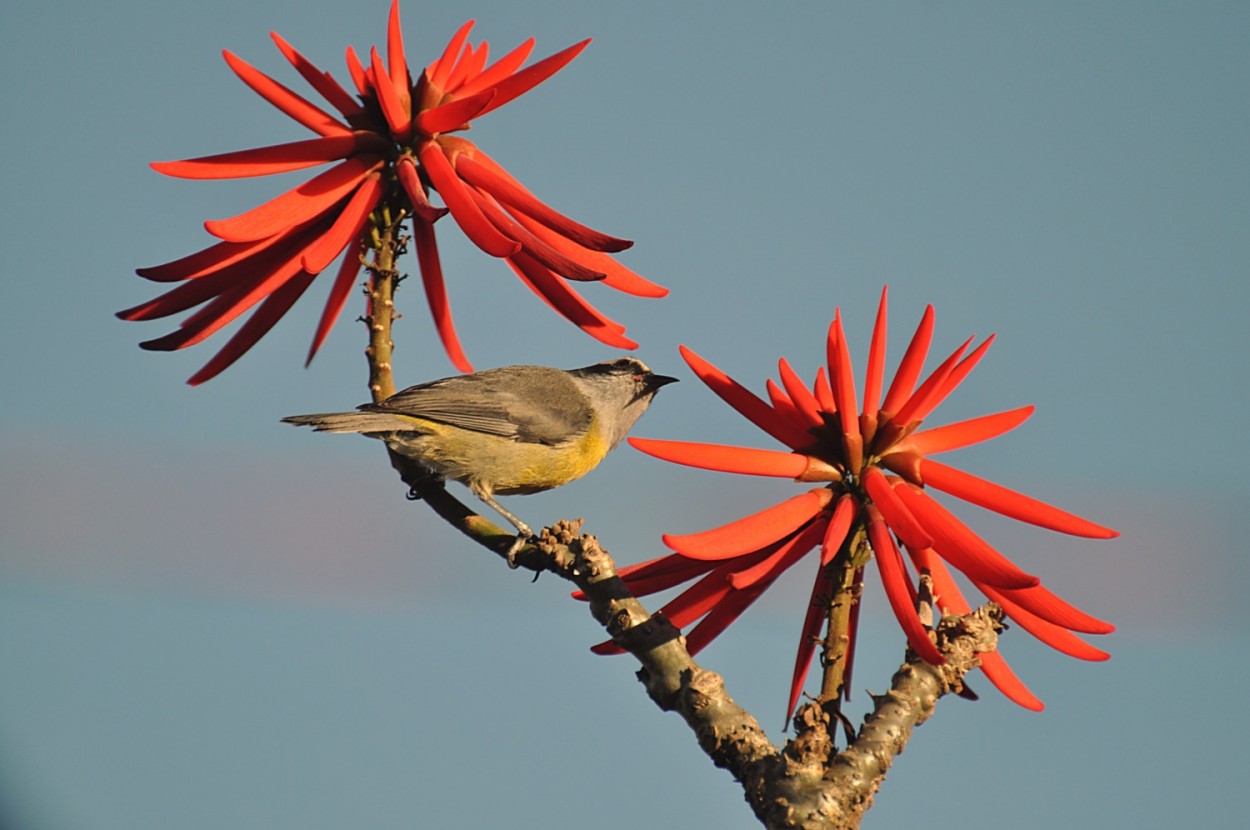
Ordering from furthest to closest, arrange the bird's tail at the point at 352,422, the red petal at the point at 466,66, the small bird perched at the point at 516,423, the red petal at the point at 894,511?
1. the small bird perched at the point at 516,423
2. the bird's tail at the point at 352,422
3. the red petal at the point at 466,66
4. the red petal at the point at 894,511

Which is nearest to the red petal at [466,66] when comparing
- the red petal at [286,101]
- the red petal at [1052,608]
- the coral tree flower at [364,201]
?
the coral tree flower at [364,201]

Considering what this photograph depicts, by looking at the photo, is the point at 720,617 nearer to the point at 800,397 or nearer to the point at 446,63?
the point at 800,397

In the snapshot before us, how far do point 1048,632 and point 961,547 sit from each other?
1.22 feet

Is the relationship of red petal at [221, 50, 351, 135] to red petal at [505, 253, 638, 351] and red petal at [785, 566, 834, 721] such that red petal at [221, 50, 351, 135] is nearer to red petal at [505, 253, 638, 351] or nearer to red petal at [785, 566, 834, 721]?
red petal at [505, 253, 638, 351]

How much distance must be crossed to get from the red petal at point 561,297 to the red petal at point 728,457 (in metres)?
0.59

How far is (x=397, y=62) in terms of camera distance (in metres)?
3.39

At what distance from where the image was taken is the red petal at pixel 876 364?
2863 millimetres

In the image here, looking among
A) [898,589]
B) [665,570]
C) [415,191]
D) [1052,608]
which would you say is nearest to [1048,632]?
[1052,608]

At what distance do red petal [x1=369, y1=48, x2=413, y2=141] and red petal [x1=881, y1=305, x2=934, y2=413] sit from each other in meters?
1.43

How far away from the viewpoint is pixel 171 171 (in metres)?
2.95

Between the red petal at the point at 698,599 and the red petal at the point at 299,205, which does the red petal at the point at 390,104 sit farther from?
the red petal at the point at 698,599

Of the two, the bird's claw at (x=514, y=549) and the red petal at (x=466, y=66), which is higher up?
the red petal at (x=466, y=66)

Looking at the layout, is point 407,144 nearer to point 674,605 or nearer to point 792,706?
point 674,605

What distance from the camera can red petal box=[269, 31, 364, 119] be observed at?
10.9 feet
